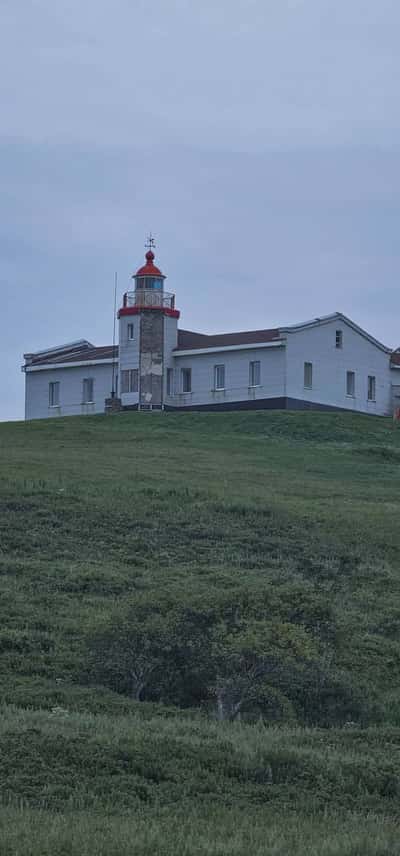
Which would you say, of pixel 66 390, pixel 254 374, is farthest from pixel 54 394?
pixel 254 374

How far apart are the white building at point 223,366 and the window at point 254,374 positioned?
0.14 feet

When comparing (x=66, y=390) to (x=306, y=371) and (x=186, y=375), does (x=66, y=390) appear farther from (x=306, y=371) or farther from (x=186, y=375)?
(x=306, y=371)

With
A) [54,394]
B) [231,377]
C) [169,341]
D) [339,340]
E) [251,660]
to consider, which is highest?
[339,340]

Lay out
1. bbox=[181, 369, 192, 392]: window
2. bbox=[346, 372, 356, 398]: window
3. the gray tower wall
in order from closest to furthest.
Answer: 1. the gray tower wall
2. bbox=[181, 369, 192, 392]: window
3. bbox=[346, 372, 356, 398]: window

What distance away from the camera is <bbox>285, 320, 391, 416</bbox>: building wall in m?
64.2

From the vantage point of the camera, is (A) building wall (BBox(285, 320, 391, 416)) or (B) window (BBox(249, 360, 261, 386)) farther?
(B) window (BBox(249, 360, 261, 386))

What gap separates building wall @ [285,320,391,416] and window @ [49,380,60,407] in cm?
1278

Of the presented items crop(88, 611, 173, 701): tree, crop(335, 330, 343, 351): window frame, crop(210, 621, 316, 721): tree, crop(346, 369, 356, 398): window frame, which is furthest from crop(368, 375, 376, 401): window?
crop(210, 621, 316, 721): tree

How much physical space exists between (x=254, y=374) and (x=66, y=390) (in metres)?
10.2

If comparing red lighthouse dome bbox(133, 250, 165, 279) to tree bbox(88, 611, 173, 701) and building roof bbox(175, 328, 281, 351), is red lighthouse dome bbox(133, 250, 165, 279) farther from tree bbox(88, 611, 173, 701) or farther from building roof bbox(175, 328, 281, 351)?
tree bbox(88, 611, 173, 701)

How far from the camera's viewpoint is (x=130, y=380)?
65.8m

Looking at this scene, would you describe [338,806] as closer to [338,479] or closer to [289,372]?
[338,479]

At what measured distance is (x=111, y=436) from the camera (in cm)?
5325

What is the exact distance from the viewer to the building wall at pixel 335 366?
211ft
